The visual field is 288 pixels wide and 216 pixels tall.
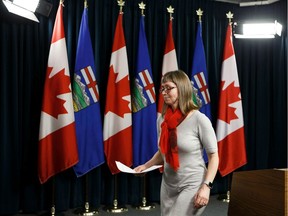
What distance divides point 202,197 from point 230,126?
281cm

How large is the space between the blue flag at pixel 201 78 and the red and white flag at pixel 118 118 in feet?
3.00

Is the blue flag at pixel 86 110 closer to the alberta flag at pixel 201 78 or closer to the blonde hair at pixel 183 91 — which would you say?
the alberta flag at pixel 201 78

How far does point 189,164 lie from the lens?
5.65 ft

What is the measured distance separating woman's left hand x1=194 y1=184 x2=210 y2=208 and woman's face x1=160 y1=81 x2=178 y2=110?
435mm

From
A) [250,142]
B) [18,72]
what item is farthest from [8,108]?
[250,142]

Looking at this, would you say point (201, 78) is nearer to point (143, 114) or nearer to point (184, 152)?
point (143, 114)

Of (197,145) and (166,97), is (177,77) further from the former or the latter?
(197,145)

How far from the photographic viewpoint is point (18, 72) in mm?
3658

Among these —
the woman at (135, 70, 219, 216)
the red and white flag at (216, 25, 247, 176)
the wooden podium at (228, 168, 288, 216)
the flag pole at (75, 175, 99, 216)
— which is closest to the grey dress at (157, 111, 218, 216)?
the woman at (135, 70, 219, 216)

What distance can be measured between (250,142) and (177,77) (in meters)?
3.47

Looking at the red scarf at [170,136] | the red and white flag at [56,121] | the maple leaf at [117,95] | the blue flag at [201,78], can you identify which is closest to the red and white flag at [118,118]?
the maple leaf at [117,95]

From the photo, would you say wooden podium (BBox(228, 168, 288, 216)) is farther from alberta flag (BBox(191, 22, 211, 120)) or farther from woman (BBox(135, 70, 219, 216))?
alberta flag (BBox(191, 22, 211, 120))

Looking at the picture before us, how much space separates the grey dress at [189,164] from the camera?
5.53ft

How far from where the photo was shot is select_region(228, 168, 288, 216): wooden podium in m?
0.93
